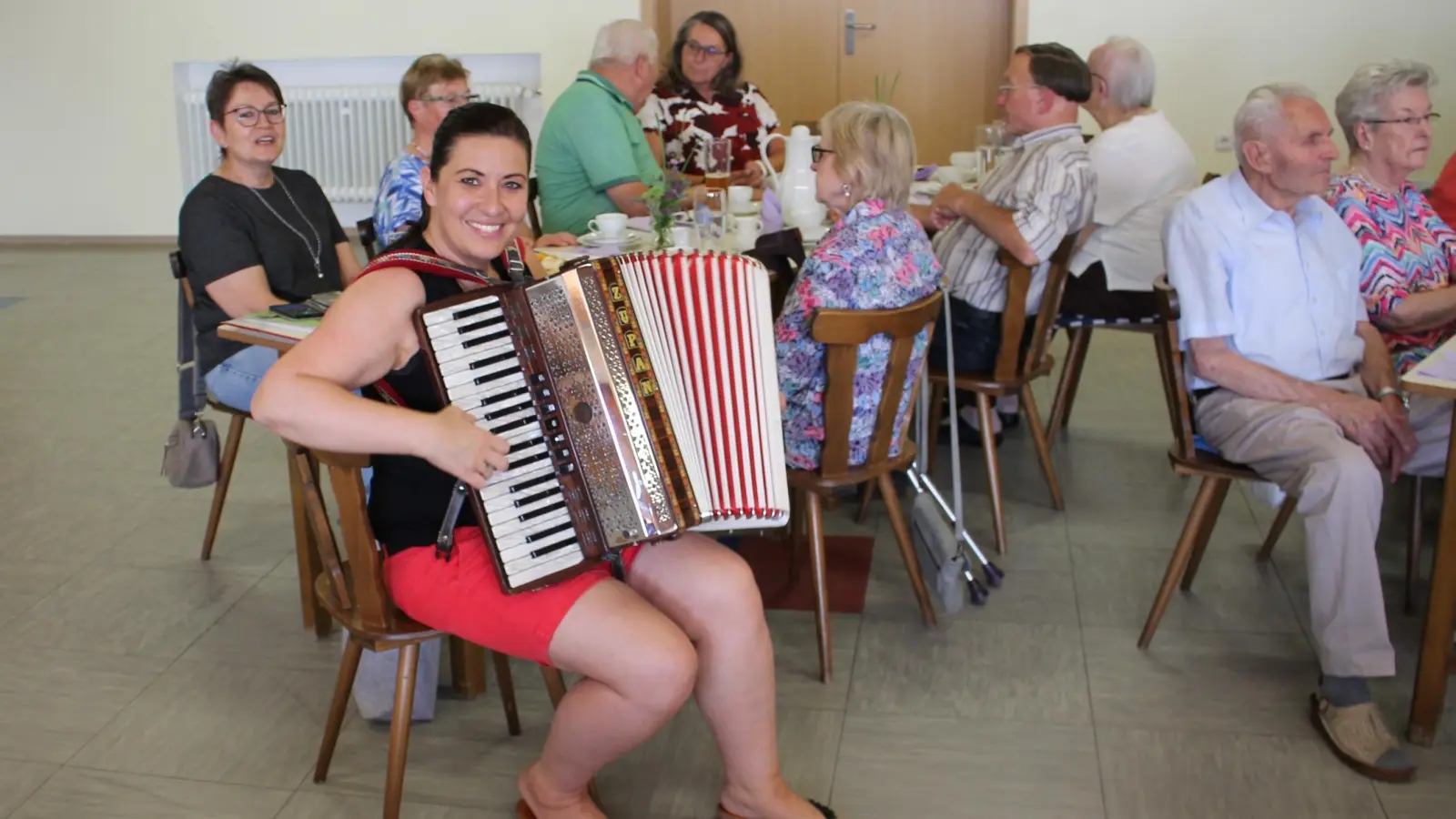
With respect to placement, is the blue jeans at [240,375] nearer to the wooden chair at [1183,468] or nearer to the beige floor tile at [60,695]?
the beige floor tile at [60,695]

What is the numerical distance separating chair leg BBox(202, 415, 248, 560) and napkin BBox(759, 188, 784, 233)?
131cm

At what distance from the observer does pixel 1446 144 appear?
5.57 meters

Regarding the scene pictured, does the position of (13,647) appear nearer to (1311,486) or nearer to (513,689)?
(513,689)

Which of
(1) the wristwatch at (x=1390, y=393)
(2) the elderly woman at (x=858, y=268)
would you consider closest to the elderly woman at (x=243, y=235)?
(2) the elderly woman at (x=858, y=268)

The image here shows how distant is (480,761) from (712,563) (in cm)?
63

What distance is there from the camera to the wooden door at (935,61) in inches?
239

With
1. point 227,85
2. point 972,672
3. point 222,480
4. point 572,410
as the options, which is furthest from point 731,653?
point 227,85

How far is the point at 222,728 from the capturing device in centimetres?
238

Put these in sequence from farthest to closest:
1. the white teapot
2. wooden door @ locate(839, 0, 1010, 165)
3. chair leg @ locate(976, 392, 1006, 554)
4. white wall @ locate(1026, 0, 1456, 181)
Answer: wooden door @ locate(839, 0, 1010, 165)
white wall @ locate(1026, 0, 1456, 181)
the white teapot
chair leg @ locate(976, 392, 1006, 554)

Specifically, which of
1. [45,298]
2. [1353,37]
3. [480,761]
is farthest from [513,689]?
[1353,37]

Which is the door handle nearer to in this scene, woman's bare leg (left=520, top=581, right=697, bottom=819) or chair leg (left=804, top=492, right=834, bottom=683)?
chair leg (left=804, top=492, right=834, bottom=683)

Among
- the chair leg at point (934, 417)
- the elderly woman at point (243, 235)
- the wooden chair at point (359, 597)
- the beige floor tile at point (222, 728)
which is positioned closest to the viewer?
the wooden chair at point (359, 597)

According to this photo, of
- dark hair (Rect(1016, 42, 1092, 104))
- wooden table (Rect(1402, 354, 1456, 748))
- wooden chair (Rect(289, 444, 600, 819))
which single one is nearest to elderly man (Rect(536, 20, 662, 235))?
dark hair (Rect(1016, 42, 1092, 104))

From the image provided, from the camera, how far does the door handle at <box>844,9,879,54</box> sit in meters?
6.14
